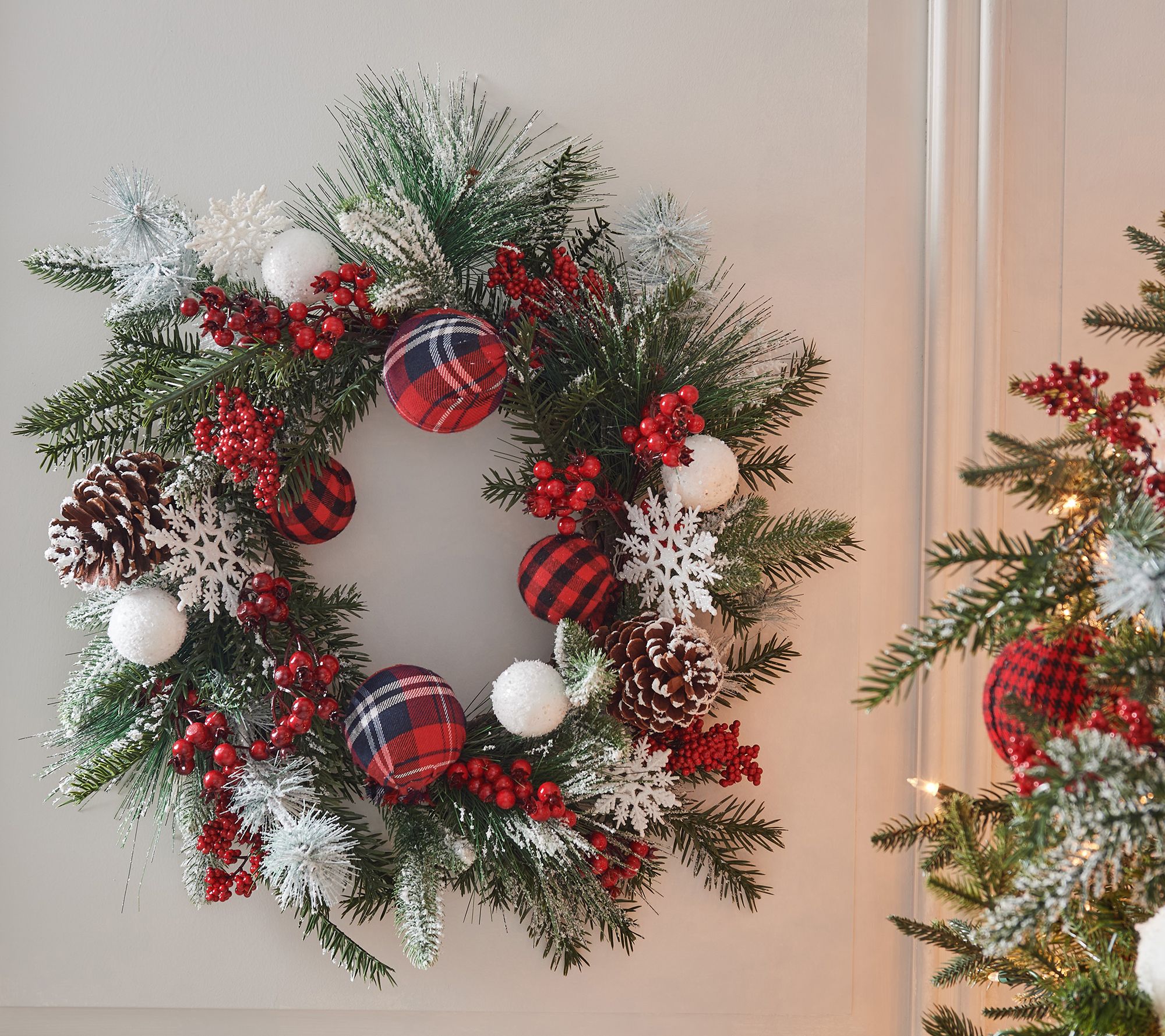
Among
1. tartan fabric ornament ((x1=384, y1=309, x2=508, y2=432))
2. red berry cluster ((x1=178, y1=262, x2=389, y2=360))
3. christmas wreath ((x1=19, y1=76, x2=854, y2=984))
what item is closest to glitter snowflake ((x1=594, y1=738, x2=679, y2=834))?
christmas wreath ((x1=19, y1=76, x2=854, y2=984))

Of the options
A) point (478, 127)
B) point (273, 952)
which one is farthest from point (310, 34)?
point (273, 952)

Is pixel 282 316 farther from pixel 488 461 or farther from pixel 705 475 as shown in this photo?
pixel 705 475

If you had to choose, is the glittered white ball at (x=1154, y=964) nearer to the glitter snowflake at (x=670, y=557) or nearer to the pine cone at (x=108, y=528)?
the glitter snowflake at (x=670, y=557)

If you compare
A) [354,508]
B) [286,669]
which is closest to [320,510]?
[354,508]

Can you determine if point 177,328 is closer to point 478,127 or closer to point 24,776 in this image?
point 478,127

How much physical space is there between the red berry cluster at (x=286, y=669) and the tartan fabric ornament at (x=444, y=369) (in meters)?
0.24

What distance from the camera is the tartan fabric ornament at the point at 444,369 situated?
2.72 ft

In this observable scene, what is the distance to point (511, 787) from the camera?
0.88 m

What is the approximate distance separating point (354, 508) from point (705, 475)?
0.39 meters

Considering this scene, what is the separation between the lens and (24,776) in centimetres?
100

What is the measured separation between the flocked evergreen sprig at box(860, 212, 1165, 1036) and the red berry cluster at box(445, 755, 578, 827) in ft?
1.16

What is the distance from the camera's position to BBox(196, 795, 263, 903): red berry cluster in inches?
33.9

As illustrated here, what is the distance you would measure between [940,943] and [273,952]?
74 centimetres

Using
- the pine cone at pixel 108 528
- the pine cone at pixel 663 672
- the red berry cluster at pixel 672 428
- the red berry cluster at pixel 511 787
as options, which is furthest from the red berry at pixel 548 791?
the pine cone at pixel 108 528
